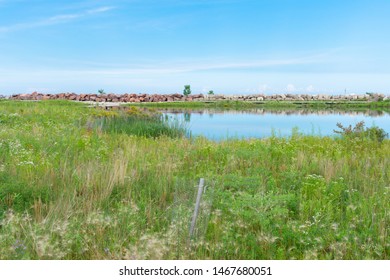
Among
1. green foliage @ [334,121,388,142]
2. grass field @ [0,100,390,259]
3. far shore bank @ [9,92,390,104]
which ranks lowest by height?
grass field @ [0,100,390,259]

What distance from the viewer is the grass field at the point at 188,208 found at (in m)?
4.86

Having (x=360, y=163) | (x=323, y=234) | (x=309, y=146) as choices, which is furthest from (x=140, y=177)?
(x=309, y=146)

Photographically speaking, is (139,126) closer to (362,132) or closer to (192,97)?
Result: (362,132)

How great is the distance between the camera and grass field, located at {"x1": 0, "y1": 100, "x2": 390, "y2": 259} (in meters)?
4.86

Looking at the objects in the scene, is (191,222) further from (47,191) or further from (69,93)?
(69,93)

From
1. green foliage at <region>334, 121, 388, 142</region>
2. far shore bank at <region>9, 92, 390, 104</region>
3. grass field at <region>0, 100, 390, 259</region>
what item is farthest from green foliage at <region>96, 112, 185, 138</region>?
far shore bank at <region>9, 92, 390, 104</region>

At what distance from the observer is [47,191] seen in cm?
652

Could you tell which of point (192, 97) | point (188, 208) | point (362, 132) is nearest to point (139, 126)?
point (362, 132)

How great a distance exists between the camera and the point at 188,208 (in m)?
5.48

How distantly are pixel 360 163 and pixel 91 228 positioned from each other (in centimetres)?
619

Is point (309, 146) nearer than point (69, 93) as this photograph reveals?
Yes

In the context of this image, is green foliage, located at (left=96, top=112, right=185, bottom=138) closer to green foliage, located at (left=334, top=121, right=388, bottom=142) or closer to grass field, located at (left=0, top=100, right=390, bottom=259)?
grass field, located at (left=0, top=100, right=390, bottom=259)

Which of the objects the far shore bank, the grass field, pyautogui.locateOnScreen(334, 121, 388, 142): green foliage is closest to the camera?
the grass field

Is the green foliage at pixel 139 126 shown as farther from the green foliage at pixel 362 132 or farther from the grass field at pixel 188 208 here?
the green foliage at pixel 362 132
